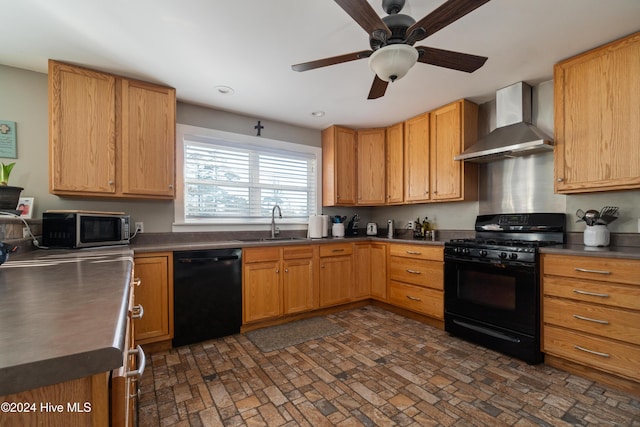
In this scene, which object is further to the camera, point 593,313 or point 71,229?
point 71,229

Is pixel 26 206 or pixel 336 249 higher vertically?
pixel 26 206

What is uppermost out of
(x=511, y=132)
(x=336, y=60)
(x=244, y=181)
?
(x=336, y=60)

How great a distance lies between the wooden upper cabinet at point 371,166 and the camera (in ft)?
12.7

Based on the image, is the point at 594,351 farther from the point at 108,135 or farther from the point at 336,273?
the point at 108,135

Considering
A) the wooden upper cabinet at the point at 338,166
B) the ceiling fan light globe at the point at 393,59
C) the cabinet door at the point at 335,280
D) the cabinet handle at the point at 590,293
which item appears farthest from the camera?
the wooden upper cabinet at the point at 338,166

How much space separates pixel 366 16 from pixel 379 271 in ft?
9.25

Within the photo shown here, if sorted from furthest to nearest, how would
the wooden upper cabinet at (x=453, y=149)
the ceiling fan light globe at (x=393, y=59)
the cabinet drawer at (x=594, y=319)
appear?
the wooden upper cabinet at (x=453, y=149) → the cabinet drawer at (x=594, y=319) → the ceiling fan light globe at (x=393, y=59)

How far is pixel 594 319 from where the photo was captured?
192 cm

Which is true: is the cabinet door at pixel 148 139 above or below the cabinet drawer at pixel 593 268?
above

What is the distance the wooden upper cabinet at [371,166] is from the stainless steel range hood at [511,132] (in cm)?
118

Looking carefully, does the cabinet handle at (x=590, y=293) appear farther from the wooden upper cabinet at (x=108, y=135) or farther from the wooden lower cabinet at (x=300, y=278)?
the wooden upper cabinet at (x=108, y=135)

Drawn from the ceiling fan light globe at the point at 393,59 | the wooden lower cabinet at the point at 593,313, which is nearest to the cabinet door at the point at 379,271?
the wooden lower cabinet at the point at 593,313

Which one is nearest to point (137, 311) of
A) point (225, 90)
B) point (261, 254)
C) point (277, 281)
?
point (261, 254)

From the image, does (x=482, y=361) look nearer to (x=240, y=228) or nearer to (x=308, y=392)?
Result: (x=308, y=392)
